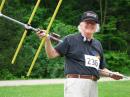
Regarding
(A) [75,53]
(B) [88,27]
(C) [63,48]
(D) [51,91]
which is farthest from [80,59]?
(D) [51,91]

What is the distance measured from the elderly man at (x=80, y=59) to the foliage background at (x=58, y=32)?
12.5 metres

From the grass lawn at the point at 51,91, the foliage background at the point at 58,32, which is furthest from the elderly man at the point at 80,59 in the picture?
the foliage background at the point at 58,32

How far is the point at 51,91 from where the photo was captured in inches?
518

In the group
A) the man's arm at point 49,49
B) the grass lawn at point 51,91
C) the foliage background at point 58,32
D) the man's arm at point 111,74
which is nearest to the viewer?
the man's arm at point 49,49

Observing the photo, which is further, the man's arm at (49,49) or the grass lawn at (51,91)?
the grass lawn at (51,91)

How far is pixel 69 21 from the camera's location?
23.8m

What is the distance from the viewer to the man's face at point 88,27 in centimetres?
571

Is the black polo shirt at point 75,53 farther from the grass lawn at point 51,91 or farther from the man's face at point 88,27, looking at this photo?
the grass lawn at point 51,91

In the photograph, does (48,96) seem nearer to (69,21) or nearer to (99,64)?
(99,64)

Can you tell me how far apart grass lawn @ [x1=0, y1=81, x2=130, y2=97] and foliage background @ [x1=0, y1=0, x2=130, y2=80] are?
172 inches

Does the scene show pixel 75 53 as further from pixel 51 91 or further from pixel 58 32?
pixel 58 32

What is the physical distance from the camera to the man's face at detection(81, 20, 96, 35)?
5.71 metres

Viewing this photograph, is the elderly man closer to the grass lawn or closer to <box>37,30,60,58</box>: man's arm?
<box>37,30,60,58</box>: man's arm

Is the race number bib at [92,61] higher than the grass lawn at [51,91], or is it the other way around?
the race number bib at [92,61]
